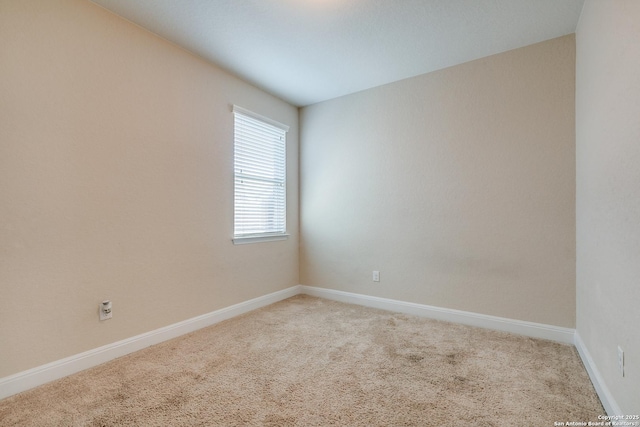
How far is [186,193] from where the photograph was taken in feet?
9.14

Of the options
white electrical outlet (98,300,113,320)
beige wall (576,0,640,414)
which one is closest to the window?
white electrical outlet (98,300,113,320)

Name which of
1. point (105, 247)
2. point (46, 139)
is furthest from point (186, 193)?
point (46, 139)

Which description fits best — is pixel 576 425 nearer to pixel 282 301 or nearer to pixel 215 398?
pixel 215 398

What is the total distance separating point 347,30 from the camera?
2.46 meters

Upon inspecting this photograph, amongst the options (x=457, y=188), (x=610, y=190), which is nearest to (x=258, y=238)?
(x=457, y=188)

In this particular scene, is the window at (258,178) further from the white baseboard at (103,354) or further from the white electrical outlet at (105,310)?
the white electrical outlet at (105,310)

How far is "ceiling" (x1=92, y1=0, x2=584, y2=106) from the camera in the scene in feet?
7.14

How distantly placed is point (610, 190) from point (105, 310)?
3330 mm

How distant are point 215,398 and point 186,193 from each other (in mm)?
1760

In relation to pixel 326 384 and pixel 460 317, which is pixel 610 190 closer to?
pixel 460 317

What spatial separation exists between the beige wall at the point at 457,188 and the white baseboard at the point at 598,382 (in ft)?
1.22

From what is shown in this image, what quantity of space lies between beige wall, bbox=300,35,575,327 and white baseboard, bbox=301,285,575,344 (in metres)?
0.06

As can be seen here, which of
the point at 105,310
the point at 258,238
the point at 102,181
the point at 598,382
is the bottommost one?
the point at 598,382

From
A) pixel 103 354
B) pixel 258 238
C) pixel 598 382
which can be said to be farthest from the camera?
pixel 258 238
